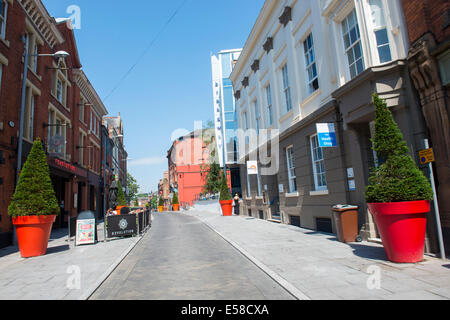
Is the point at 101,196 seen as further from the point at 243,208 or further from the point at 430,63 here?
the point at 430,63

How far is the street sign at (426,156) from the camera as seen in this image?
5988 millimetres

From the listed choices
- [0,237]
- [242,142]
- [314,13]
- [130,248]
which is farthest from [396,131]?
[242,142]

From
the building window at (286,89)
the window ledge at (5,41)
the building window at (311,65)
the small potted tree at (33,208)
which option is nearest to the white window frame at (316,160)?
the building window at (311,65)

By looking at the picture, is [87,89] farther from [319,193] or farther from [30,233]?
[319,193]

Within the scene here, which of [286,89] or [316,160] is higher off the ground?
[286,89]

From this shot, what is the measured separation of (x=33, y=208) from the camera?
846cm

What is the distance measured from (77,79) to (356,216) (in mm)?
20823

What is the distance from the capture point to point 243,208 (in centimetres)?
2283

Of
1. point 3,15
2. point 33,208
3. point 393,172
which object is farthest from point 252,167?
point 3,15

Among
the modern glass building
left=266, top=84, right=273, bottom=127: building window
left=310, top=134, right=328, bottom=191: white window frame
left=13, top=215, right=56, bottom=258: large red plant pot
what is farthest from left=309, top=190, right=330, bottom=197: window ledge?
the modern glass building

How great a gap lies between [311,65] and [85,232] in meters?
10.8

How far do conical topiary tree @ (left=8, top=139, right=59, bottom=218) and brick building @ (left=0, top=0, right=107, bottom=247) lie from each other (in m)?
2.66

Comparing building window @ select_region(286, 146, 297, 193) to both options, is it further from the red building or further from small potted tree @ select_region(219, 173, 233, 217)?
the red building

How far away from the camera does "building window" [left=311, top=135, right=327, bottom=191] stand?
37.4ft
